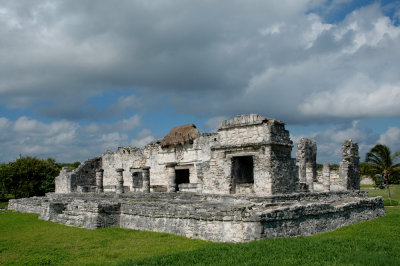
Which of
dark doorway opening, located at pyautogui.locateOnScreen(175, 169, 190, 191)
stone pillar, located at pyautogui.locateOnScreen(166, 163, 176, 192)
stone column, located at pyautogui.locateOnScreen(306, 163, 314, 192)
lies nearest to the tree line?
dark doorway opening, located at pyautogui.locateOnScreen(175, 169, 190, 191)

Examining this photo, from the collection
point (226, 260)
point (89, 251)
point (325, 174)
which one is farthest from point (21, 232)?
point (325, 174)

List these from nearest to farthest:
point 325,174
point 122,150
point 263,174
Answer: point 263,174, point 325,174, point 122,150

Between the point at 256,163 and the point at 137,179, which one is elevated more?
the point at 256,163

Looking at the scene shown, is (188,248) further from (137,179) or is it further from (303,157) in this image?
(137,179)

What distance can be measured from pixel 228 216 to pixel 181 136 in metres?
14.0

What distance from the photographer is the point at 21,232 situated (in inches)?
399

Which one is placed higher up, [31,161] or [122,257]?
[31,161]

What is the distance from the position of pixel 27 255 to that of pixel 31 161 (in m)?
21.4

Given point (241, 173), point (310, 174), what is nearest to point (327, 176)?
point (310, 174)

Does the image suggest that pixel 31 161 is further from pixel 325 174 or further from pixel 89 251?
pixel 89 251

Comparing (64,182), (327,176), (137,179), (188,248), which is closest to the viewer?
(188,248)

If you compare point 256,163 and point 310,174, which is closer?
point 256,163

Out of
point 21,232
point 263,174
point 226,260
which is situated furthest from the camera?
point 263,174

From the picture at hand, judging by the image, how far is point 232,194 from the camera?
1254cm
